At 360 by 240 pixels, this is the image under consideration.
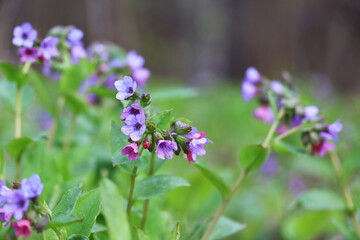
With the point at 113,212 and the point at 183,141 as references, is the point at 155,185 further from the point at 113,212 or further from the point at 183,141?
the point at 113,212

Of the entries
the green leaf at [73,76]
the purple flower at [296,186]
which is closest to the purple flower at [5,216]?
the green leaf at [73,76]

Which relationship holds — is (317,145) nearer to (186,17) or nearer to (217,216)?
(217,216)

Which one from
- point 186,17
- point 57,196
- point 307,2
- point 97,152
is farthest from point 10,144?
point 186,17

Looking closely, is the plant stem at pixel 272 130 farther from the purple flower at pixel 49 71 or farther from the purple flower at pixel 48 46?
the purple flower at pixel 49 71

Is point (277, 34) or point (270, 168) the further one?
point (277, 34)

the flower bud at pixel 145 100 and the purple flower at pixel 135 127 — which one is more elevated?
the flower bud at pixel 145 100

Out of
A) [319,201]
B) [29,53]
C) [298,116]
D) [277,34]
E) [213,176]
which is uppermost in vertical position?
[29,53]

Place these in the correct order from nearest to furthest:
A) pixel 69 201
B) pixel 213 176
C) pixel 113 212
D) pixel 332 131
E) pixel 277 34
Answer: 1. pixel 113 212
2. pixel 69 201
3. pixel 213 176
4. pixel 332 131
5. pixel 277 34

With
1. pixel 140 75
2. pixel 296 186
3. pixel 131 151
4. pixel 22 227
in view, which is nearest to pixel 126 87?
pixel 131 151
